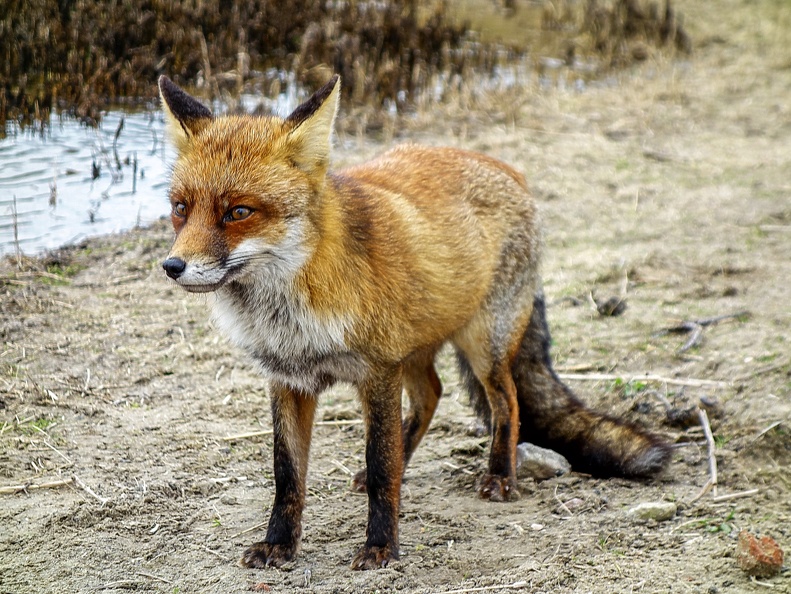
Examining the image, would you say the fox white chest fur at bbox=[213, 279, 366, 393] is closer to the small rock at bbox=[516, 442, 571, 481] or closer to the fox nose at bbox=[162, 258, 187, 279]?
the fox nose at bbox=[162, 258, 187, 279]

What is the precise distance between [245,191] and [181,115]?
68cm

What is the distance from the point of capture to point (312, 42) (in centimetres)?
1082

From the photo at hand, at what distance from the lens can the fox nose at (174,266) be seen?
3404 millimetres

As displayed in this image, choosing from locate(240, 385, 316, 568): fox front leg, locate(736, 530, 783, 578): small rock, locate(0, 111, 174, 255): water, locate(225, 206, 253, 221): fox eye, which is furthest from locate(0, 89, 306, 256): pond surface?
locate(736, 530, 783, 578): small rock

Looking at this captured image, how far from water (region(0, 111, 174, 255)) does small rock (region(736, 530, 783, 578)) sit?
18.5ft

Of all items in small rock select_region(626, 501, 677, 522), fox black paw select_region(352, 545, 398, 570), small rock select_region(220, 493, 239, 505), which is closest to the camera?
fox black paw select_region(352, 545, 398, 570)

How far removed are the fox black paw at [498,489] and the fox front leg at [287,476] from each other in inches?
41.4

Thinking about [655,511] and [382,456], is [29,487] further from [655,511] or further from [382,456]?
[655,511]

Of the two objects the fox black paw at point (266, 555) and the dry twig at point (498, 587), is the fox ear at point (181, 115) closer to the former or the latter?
the fox black paw at point (266, 555)

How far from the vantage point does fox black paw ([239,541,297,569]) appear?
161 inches

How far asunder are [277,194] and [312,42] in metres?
7.60

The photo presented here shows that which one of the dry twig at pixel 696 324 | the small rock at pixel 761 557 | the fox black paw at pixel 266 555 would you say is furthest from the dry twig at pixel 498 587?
the dry twig at pixel 696 324

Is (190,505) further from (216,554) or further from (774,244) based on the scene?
(774,244)

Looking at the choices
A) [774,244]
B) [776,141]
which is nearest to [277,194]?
[774,244]
